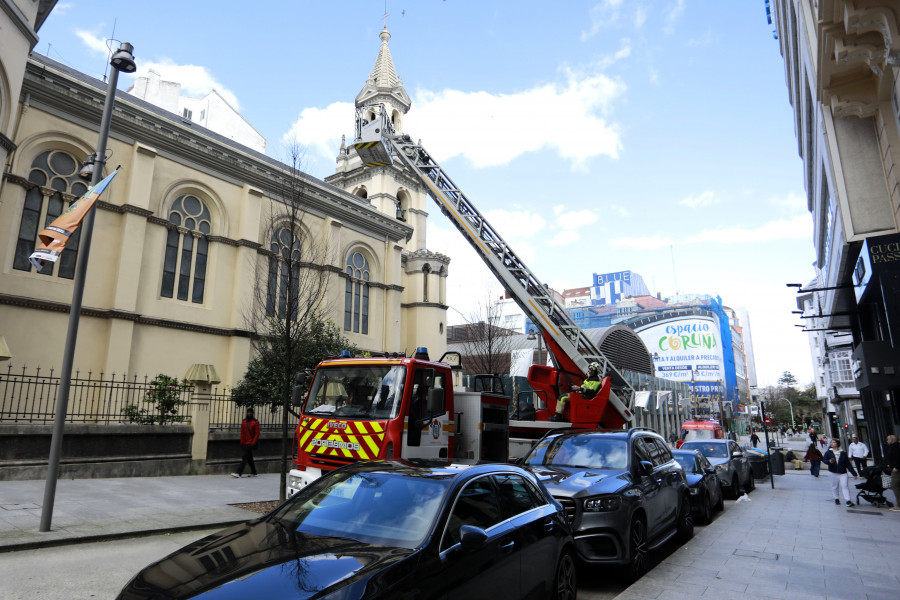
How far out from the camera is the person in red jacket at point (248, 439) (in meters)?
14.6

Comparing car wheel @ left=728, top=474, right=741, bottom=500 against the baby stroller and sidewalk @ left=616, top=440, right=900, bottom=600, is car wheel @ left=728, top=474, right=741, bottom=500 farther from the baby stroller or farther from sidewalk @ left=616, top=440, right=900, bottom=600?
the baby stroller

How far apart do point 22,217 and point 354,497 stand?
2074cm

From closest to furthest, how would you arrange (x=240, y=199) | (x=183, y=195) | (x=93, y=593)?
1. (x=93, y=593)
2. (x=183, y=195)
3. (x=240, y=199)

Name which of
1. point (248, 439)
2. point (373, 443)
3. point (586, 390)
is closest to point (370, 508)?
point (373, 443)

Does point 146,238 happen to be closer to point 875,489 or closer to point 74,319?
point 74,319

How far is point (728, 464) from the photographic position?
15.1m

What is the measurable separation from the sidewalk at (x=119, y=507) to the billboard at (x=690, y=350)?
306 ft

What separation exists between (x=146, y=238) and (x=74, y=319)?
1554cm

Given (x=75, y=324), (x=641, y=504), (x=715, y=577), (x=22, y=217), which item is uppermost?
(x=22, y=217)

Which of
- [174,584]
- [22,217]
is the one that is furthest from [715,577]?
[22,217]

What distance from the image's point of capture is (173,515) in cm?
917

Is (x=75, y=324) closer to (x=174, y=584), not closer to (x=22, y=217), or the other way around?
(x=174, y=584)

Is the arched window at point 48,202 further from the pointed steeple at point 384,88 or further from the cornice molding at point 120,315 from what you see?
the pointed steeple at point 384,88

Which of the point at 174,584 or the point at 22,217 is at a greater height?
the point at 22,217
